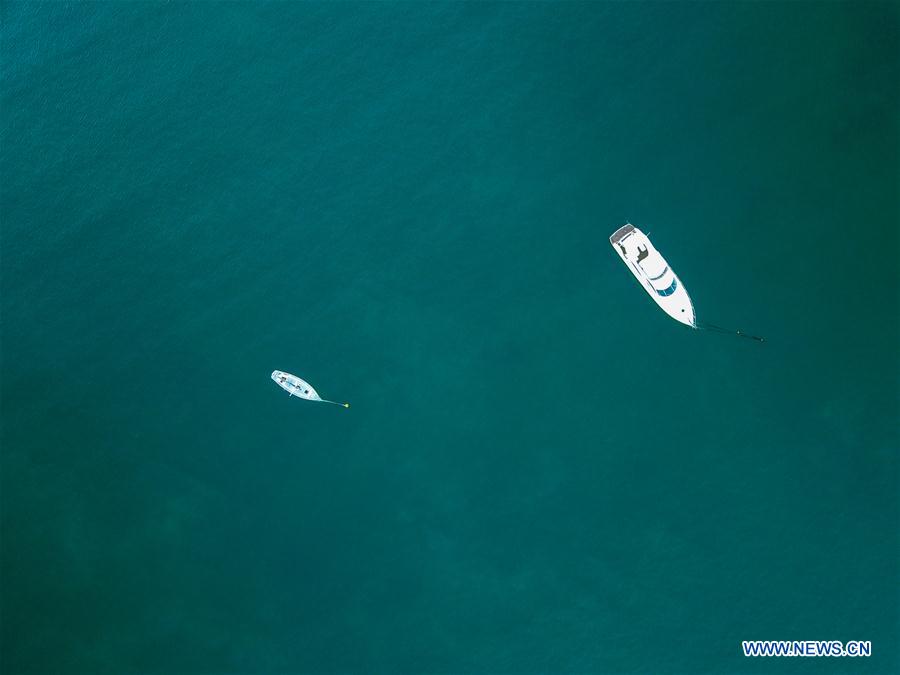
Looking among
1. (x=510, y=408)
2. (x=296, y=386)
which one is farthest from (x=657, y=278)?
(x=296, y=386)

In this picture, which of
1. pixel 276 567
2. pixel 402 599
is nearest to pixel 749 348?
pixel 402 599

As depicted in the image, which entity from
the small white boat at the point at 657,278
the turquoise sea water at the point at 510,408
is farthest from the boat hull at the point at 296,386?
the small white boat at the point at 657,278

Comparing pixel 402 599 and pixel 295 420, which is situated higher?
pixel 295 420

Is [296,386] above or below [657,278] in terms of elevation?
below

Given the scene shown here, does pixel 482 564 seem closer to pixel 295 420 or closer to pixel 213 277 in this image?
pixel 295 420

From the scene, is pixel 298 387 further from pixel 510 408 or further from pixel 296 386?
pixel 510 408

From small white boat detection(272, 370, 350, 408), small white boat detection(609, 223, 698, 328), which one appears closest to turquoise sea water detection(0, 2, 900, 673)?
small white boat detection(272, 370, 350, 408)
